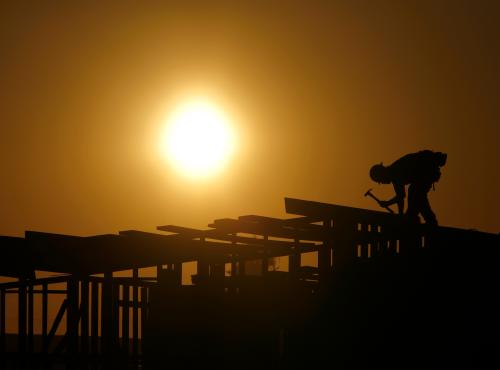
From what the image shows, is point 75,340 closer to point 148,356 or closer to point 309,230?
point 148,356

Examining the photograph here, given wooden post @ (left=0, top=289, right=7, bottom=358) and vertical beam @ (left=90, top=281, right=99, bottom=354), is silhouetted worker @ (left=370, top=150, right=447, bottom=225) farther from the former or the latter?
wooden post @ (left=0, top=289, right=7, bottom=358)

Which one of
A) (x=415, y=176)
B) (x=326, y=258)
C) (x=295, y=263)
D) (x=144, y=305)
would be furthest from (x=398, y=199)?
(x=144, y=305)

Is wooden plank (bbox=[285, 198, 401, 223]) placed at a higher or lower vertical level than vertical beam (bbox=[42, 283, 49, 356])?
higher

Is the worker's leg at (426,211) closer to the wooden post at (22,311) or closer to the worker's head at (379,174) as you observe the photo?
the worker's head at (379,174)

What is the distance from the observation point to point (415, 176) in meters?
15.3

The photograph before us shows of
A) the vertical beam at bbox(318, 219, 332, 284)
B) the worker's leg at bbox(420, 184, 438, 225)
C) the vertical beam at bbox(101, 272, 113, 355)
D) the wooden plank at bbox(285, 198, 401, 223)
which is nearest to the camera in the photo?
the wooden plank at bbox(285, 198, 401, 223)

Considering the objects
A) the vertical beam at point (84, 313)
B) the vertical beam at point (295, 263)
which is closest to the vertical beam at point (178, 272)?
the vertical beam at point (84, 313)

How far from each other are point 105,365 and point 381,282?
5461 millimetres

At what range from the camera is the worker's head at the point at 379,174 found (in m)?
15.4

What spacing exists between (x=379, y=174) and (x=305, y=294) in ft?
9.09

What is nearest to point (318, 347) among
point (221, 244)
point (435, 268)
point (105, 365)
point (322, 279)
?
point (322, 279)

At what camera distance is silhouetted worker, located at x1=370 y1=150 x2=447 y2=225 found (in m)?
15.3

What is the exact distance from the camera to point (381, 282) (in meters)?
13.2

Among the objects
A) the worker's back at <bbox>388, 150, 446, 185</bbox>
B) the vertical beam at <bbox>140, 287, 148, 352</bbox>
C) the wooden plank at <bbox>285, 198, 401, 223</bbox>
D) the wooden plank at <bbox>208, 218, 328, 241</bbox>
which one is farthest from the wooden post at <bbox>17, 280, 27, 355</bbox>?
the worker's back at <bbox>388, 150, 446, 185</bbox>
